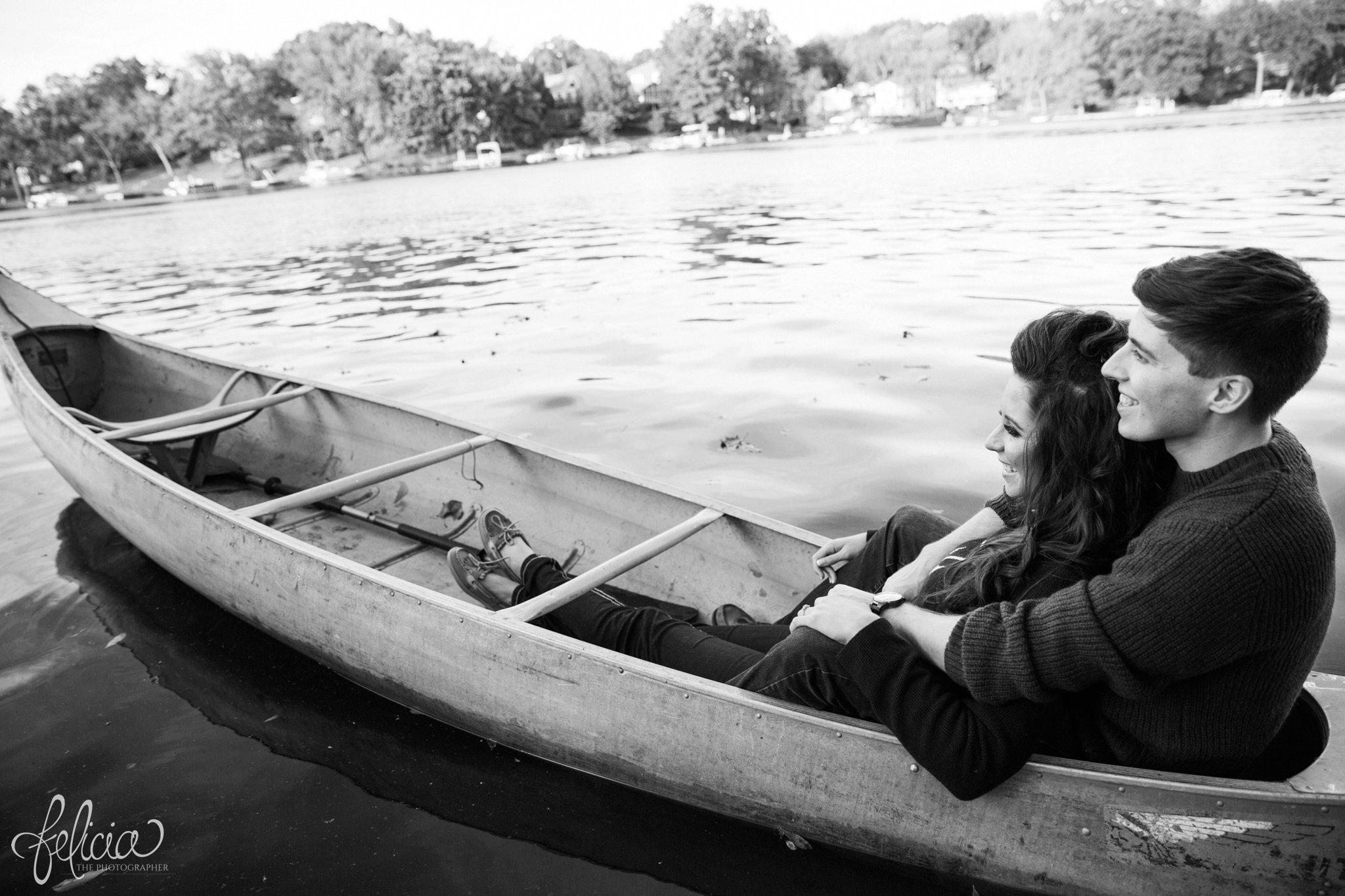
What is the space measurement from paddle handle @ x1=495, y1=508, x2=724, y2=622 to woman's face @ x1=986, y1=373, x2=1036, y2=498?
161 cm

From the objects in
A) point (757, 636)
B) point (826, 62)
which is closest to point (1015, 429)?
point (757, 636)

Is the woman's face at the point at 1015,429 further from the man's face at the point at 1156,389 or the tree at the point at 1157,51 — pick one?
the tree at the point at 1157,51

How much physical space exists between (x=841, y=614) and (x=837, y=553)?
34.3 inches

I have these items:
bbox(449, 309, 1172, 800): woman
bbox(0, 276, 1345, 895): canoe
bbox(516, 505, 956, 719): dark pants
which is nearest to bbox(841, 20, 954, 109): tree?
bbox(0, 276, 1345, 895): canoe

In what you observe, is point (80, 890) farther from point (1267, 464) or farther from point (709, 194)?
point (709, 194)

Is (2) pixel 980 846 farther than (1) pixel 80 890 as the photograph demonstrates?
No

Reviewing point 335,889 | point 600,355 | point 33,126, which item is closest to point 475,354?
point 600,355

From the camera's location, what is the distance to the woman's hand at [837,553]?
3.39 m

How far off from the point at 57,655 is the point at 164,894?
85.9 inches

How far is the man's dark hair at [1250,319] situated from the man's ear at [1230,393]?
13 millimetres

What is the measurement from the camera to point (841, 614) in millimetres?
2572

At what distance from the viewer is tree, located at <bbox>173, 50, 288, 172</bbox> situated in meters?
86.9

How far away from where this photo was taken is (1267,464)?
6.35 feet

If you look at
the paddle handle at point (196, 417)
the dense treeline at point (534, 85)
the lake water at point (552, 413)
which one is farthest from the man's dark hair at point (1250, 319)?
the dense treeline at point (534, 85)
